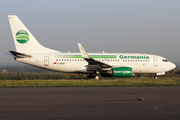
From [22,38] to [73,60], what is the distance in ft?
20.0

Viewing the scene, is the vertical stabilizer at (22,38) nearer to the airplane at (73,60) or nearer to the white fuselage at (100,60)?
the airplane at (73,60)

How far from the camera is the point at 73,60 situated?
85.9 feet

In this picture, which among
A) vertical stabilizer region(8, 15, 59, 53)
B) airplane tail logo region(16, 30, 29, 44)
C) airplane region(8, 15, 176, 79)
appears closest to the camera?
airplane region(8, 15, 176, 79)

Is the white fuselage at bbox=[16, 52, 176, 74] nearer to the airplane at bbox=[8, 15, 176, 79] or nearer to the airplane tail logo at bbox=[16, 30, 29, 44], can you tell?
the airplane at bbox=[8, 15, 176, 79]

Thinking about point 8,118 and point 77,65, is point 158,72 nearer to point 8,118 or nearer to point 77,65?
point 77,65

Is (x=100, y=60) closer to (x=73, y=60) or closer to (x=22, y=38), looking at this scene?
(x=73, y=60)

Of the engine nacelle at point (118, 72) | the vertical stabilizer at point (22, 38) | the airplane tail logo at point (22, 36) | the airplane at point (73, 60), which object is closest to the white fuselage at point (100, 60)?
the airplane at point (73, 60)

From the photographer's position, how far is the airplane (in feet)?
81.7

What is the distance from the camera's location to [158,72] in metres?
28.5

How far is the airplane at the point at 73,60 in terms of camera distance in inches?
→ 980

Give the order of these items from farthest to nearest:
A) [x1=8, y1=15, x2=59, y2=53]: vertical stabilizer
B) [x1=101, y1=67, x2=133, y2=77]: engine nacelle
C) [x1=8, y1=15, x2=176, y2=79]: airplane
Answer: [x1=8, y1=15, x2=59, y2=53]: vertical stabilizer → [x1=8, y1=15, x2=176, y2=79]: airplane → [x1=101, y1=67, x2=133, y2=77]: engine nacelle

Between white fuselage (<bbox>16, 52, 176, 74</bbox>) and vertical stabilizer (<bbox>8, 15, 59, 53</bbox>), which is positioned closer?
vertical stabilizer (<bbox>8, 15, 59, 53</bbox>)

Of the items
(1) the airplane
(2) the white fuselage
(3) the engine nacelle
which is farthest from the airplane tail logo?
→ (3) the engine nacelle

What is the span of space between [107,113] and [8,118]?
10.2 ft
